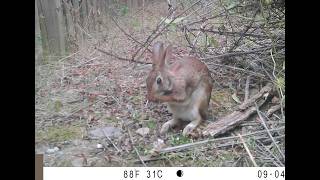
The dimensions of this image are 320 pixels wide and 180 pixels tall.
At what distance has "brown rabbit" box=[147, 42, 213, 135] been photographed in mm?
2262

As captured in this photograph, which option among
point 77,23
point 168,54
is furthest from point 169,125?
point 77,23

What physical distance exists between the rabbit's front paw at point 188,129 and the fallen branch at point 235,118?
0.05 meters

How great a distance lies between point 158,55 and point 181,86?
0.44 feet

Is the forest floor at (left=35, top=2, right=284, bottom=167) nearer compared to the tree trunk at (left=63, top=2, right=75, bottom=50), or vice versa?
the forest floor at (left=35, top=2, right=284, bottom=167)

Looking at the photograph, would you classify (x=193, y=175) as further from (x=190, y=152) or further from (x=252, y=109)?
(x=252, y=109)

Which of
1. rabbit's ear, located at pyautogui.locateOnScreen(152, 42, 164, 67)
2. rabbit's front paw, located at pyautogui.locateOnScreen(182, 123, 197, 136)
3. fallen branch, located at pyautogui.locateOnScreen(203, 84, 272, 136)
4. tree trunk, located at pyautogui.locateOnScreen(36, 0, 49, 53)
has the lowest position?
rabbit's front paw, located at pyautogui.locateOnScreen(182, 123, 197, 136)

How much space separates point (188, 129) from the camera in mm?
2291

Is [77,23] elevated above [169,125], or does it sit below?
above

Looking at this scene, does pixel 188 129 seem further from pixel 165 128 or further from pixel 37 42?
pixel 37 42

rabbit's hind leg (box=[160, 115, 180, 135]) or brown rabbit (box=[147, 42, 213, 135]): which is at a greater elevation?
brown rabbit (box=[147, 42, 213, 135])

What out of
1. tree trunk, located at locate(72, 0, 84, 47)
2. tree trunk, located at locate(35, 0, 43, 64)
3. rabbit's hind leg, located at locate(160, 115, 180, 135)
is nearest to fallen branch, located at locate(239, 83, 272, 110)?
rabbit's hind leg, located at locate(160, 115, 180, 135)

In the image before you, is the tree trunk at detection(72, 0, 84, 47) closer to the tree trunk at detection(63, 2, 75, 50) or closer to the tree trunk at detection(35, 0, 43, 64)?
the tree trunk at detection(63, 2, 75, 50)
